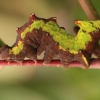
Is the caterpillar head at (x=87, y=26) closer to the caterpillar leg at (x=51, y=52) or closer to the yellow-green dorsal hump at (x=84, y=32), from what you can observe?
the yellow-green dorsal hump at (x=84, y=32)

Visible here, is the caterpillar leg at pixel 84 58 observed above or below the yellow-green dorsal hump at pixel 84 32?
below

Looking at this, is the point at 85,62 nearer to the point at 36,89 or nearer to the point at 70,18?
the point at 36,89

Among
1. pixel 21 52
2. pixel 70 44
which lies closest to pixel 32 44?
pixel 21 52

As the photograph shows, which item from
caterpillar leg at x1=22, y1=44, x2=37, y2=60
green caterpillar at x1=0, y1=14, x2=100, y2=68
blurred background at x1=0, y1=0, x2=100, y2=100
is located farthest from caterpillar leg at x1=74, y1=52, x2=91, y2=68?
blurred background at x1=0, y1=0, x2=100, y2=100

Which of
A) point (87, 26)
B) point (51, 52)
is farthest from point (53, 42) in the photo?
point (87, 26)

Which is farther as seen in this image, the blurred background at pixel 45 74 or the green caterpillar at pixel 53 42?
the blurred background at pixel 45 74

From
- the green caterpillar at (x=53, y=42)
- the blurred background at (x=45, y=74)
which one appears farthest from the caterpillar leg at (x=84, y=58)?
the blurred background at (x=45, y=74)

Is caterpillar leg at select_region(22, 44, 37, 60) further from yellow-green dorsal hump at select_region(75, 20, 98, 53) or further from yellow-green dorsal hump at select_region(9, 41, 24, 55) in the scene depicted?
yellow-green dorsal hump at select_region(75, 20, 98, 53)
